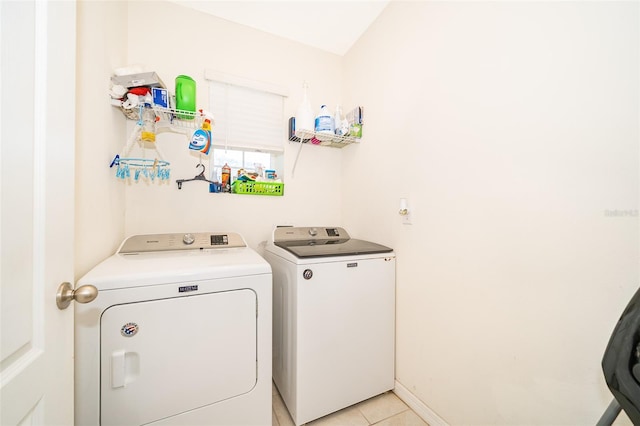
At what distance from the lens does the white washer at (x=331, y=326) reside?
4.65 feet

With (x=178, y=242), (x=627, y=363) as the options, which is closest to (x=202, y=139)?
(x=178, y=242)

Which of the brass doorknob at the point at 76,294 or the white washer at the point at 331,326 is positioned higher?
the brass doorknob at the point at 76,294

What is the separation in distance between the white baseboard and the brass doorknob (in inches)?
70.1

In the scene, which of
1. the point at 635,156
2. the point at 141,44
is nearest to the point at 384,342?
the point at 635,156

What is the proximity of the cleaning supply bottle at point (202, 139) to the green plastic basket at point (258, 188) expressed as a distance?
1.15 feet

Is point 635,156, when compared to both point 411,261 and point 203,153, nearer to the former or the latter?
point 411,261

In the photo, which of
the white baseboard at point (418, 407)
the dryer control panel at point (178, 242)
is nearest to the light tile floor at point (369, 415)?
the white baseboard at point (418, 407)

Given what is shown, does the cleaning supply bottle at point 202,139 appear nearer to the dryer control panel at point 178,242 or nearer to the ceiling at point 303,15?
the dryer control panel at point 178,242

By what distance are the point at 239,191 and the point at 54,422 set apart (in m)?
1.51

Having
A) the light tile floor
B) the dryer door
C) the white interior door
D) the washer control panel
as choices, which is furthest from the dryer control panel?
the light tile floor

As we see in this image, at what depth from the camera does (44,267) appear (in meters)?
0.61

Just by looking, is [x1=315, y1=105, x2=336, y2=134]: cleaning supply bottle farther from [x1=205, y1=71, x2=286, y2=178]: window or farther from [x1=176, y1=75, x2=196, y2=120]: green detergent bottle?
[x1=176, y1=75, x2=196, y2=120]: green detergent bottle

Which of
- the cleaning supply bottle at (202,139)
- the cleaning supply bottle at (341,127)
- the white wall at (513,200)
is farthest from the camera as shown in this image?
the cleaning supply bottle at (341,127)

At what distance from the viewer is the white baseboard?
1.39 metres
